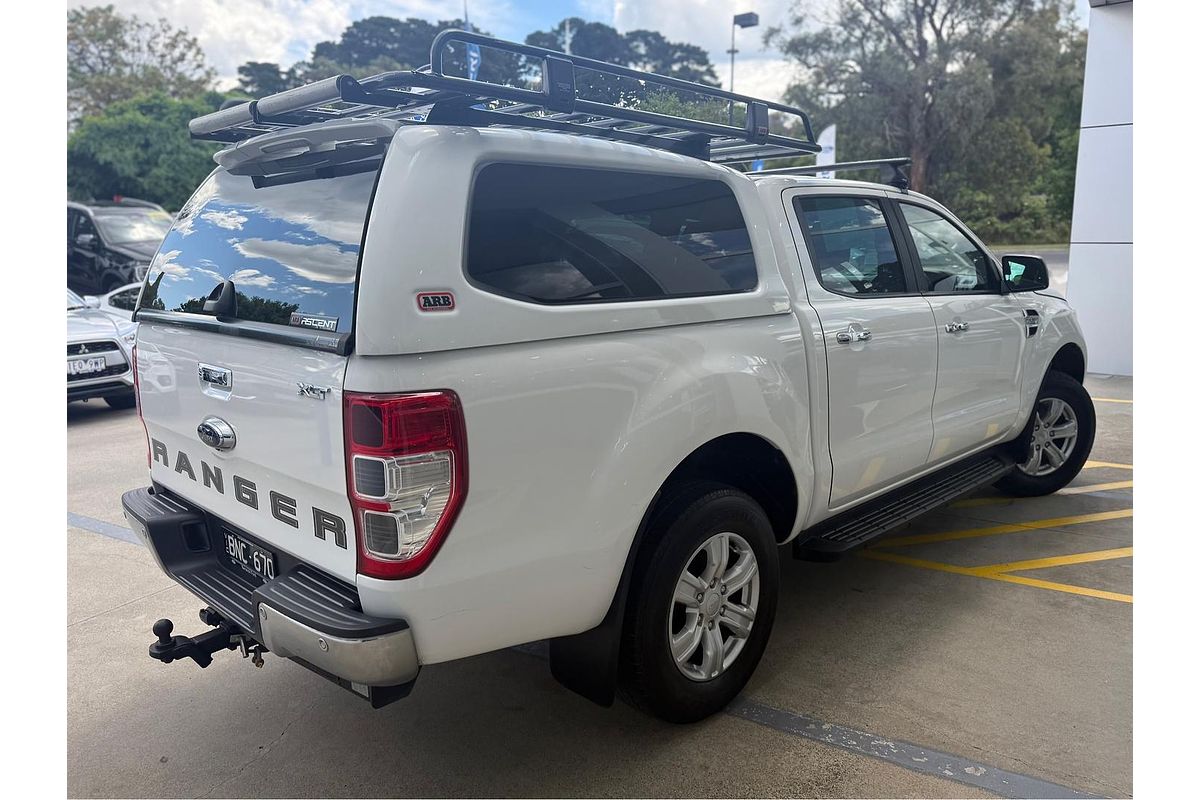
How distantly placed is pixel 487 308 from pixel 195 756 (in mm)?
1877

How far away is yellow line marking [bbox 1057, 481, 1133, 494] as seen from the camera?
18.2ft

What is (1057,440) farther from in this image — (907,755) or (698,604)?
(698,604)

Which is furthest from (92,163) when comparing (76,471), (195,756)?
(195,756)

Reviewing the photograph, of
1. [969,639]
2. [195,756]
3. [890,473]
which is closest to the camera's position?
[195,756]

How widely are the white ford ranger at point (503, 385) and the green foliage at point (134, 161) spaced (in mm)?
24104

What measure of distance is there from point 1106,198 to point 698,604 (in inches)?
346

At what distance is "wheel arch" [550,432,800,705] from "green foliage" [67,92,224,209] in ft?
80.6

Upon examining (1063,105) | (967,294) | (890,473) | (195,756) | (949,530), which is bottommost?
(195,756)

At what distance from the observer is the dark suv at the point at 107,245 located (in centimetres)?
1350

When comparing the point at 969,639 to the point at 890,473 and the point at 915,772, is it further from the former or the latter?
the point at 915,772

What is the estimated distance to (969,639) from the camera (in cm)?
354

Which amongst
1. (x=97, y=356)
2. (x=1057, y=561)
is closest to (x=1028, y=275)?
(x=1057, y=561)

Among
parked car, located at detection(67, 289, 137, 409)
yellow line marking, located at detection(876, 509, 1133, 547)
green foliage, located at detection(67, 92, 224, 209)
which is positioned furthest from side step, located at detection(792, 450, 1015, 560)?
green foliage, located at detection(67, 92, 224, 209)

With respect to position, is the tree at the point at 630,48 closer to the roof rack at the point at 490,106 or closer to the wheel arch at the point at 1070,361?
the wheel arch at the point at 1070,361
